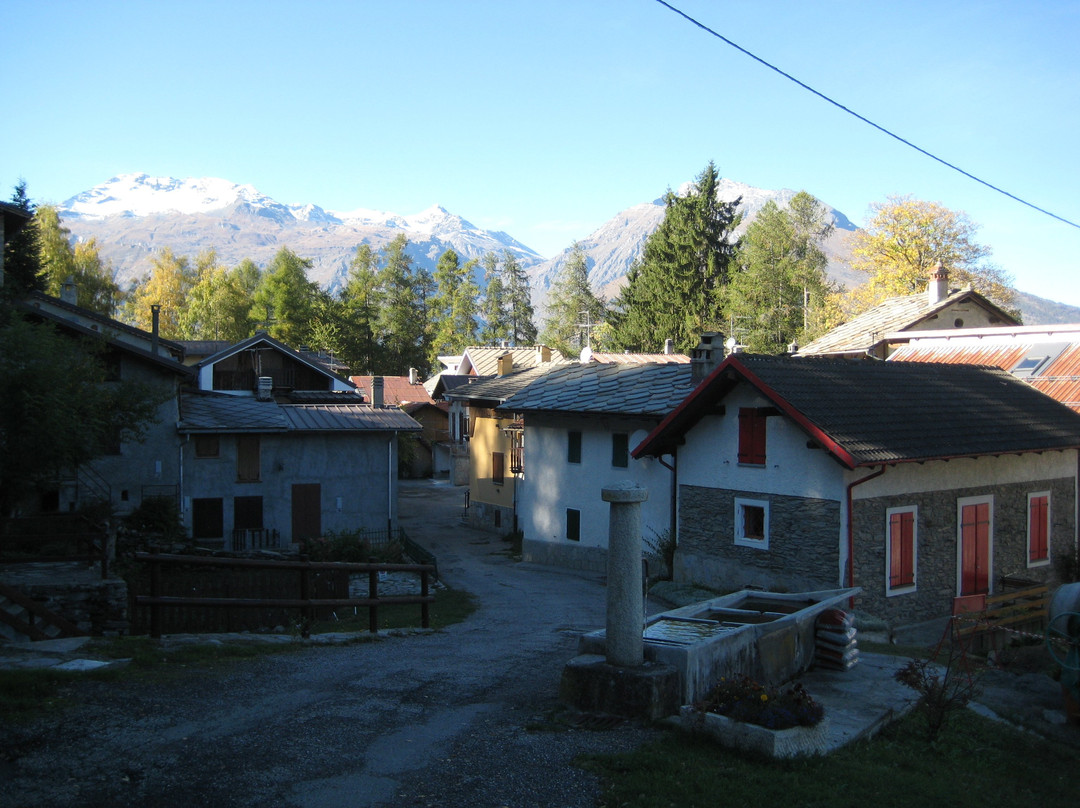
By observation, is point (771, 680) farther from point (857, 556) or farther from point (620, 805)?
point (857, 556)

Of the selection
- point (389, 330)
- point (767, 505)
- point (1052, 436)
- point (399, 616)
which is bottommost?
point (399, 616)

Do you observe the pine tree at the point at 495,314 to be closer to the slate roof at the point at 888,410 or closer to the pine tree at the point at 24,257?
the pine tree at the point at 24,257

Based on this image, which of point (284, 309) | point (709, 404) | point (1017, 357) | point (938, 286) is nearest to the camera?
point (709, 404)

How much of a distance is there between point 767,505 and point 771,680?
27.8 feet

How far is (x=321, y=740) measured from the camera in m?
7.29

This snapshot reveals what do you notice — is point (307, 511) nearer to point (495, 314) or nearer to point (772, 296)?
point (772, 296)

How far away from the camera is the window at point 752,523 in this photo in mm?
18219

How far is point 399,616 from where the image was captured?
781 inches

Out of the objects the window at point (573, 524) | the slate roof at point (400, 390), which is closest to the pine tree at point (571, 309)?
the slate roof at point (400, 390)

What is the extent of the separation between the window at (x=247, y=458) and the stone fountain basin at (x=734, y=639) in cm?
2067

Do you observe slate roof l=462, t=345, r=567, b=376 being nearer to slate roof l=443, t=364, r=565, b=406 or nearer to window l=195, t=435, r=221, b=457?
slate roof l=443, t=364, r=565, b=406

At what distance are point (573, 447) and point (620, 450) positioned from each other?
7.27 ft

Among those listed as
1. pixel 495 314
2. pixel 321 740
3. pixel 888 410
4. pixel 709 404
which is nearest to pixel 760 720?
pixel 321 740

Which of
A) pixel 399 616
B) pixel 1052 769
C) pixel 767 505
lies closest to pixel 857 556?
pixel 767 505
